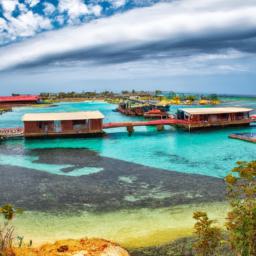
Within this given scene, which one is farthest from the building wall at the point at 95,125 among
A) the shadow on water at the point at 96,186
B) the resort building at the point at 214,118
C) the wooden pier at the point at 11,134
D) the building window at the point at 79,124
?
the resort building at the point at 214,118

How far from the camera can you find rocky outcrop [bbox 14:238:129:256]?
37.3 ft

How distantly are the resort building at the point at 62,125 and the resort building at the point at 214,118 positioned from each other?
1480cm

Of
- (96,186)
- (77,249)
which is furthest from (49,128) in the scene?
(77,249)

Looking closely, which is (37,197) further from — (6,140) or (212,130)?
(212,130)

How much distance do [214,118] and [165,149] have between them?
18.7 meters

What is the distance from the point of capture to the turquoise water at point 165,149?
87.7ft

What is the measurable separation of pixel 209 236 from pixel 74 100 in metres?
154

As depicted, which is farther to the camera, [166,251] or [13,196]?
[13,196]

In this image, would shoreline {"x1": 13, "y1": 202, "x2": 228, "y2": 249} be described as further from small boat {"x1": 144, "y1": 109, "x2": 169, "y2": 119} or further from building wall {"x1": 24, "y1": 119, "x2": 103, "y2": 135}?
small boat {"x1": 144, "y1": 109, "x2": 169, "y2": 119}

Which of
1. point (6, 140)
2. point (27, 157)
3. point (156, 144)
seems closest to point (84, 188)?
point (27, 157)

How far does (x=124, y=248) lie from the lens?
1296cm

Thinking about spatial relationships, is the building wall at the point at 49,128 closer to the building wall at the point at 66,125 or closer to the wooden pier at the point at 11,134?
the building wall at the point at 66,125

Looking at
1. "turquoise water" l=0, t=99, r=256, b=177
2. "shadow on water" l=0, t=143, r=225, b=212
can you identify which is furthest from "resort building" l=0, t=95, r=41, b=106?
"shadow on water" l=0, t=143, r=225, b=212

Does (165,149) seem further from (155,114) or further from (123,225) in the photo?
(155,114)
